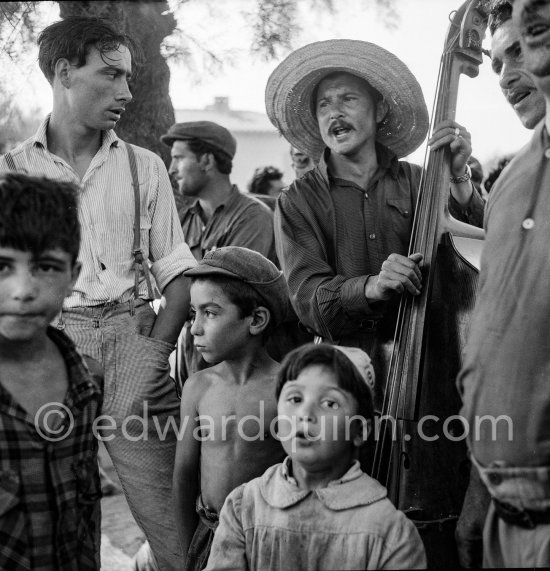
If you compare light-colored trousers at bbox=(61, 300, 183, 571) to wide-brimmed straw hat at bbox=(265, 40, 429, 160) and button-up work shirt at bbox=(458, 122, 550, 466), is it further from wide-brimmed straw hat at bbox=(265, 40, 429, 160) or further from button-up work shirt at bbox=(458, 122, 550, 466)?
button-up work shirt at bbox=(458, 122, 550, 466)

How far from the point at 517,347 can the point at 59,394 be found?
106 centimetres

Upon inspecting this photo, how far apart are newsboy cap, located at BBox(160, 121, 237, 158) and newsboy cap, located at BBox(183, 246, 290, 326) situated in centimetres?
201

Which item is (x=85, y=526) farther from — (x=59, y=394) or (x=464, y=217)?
(x=464, y=217)

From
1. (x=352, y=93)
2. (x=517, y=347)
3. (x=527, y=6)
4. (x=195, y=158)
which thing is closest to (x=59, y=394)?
(x=517, y=347)

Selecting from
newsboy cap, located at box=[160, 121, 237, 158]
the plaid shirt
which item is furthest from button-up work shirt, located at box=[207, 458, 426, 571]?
newsboy cap, located at box=[160, 121, 237, 158]

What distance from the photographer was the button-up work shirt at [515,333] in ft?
5.81

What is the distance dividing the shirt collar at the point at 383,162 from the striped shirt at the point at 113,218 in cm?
56

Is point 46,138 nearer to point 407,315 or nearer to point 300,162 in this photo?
point 407,315

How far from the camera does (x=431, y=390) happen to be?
271cm

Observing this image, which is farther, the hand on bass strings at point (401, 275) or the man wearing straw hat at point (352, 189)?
the man wearing straw hat at point (352, 189)

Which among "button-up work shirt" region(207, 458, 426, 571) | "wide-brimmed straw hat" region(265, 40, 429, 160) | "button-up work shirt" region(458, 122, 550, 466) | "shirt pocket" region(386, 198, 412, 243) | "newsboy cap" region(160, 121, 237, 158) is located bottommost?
"button-up work shirt" region(207, 458, 426, 571)

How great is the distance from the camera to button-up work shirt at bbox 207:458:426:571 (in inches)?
82.0

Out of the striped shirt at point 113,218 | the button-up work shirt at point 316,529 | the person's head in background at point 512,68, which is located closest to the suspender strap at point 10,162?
the striped shirt at point 113,218

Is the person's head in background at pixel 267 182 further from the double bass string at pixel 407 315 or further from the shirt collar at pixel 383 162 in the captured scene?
the double bass string at pixel 407 315
